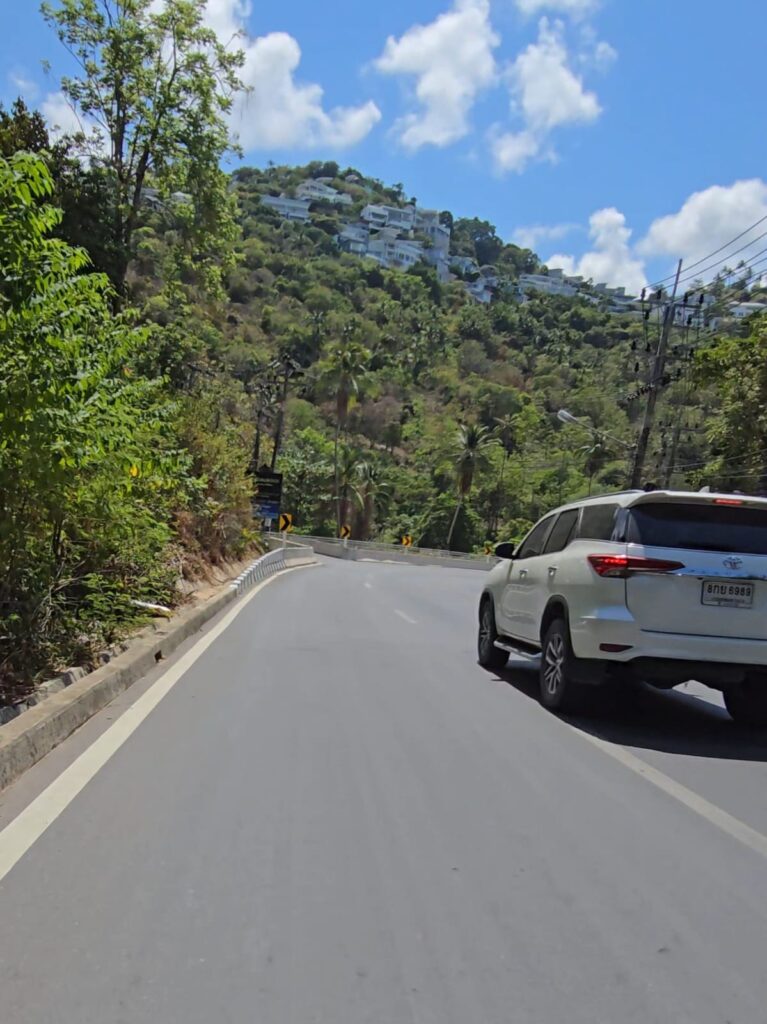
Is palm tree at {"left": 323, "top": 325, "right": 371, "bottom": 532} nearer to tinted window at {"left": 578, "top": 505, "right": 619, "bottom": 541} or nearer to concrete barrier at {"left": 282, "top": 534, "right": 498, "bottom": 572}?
concrete barrier at {"left": 282, "top": 534, "right": 498, "bottom": 572}

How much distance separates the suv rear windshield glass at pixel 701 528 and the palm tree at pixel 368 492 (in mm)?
64368

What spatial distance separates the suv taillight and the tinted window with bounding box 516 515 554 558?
77.4 inches

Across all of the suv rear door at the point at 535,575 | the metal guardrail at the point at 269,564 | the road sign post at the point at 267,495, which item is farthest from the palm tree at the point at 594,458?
the suv rear door at the point at 535,575

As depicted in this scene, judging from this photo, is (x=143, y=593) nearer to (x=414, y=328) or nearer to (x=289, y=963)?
(x=289, y=963)

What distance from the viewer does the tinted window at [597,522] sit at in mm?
7723

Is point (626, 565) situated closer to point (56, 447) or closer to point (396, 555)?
point (56, 447)

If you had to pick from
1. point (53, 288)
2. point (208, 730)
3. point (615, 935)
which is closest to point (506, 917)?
point (615, 935)

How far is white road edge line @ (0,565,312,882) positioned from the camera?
4.47m

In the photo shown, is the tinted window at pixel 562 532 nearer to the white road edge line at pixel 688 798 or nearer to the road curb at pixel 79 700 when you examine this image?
the white road edge line at pixel 688 798

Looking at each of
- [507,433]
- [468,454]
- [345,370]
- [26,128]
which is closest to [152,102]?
[26,128]

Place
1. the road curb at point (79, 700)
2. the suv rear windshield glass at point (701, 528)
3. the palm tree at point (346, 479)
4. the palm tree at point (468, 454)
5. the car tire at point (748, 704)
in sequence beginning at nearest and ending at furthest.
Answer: the road curb at point (79, 700)
the suv rear windshield glass at point (701, 528)
the car tire at point (748, 704)
the palm tree at point (346, 479)
the palm tree at point (468, 454)

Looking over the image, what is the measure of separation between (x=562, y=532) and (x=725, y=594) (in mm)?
2027

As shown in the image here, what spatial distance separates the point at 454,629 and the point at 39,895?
11448mm

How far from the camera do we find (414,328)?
127562mm
